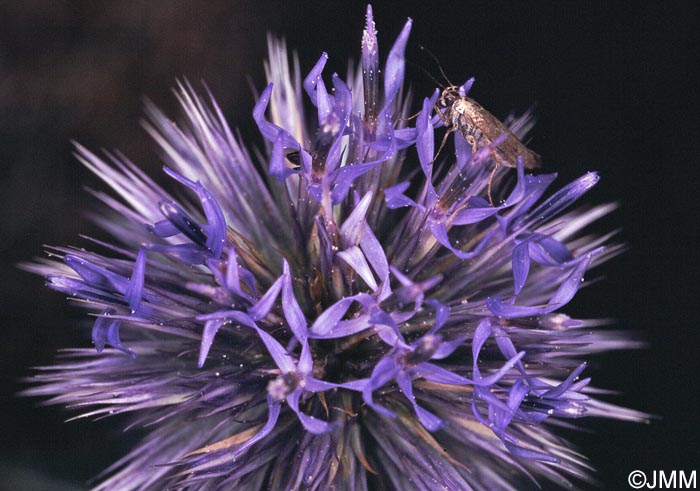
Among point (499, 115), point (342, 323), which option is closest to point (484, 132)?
point (342, 323)

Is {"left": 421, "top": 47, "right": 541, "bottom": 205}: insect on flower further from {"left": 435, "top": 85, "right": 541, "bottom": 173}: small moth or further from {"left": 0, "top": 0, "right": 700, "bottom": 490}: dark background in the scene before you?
{"left": 0, "top": 0, "right": 700, "bottom": 490}: dark background

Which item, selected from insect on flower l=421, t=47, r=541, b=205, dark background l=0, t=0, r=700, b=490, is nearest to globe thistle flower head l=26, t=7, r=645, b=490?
insect on flower l=421, t=47, r=541, b=205

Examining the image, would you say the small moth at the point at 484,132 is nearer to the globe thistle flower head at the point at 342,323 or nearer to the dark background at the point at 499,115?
the globe thistle flower head at the point at 342,323

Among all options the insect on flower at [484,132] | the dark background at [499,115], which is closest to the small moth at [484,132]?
the insect on flower at [484,132]

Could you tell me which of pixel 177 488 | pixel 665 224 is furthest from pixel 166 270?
pixel 665 224

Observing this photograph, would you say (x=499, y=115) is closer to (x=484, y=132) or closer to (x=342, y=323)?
(x=484, y=132)

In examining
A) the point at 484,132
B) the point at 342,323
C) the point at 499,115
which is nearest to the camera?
the point at 342,323
